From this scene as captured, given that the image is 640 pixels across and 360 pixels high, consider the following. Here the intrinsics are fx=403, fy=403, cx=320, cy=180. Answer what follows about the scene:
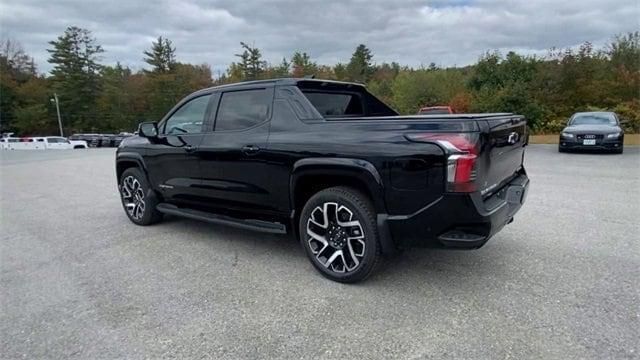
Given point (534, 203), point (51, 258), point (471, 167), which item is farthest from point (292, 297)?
point (534, 203)

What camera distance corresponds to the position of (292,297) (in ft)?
10.3

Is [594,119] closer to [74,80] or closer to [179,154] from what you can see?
[179,154]

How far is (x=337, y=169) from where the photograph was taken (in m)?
3.20

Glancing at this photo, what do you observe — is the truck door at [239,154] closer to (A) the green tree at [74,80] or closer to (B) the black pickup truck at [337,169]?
(B) the black pickup truck at [337,169]

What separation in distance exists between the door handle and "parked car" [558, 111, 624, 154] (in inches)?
473

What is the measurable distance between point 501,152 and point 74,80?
6033 cm

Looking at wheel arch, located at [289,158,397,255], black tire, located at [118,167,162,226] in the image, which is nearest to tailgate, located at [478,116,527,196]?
wheel arch, located at [289,158,397,255]

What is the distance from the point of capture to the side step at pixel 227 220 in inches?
147

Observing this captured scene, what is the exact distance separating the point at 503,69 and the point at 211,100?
26.7 meters

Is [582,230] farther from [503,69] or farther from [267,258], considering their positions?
[503,69]

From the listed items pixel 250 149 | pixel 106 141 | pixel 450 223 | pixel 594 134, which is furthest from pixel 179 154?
pixel 106 141

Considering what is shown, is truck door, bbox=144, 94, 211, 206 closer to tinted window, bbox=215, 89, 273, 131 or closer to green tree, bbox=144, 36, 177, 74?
tinted window, bbox=215, 89, 273, 131

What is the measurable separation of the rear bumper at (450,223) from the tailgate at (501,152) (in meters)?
0.15

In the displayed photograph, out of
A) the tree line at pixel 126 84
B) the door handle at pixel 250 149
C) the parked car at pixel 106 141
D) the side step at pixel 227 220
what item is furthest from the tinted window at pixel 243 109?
the parked car at pixel 106 141
